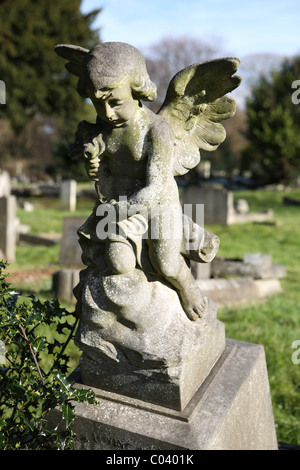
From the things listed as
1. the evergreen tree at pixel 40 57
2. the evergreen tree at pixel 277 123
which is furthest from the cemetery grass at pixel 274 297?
the evergreen tree at pixel 40 57

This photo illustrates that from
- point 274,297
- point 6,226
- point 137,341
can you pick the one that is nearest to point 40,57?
point 6,226

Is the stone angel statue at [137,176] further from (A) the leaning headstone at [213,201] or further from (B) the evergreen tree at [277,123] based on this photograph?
(B) the evergreen tree at [277,123]

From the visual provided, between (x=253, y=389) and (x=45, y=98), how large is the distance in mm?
22232

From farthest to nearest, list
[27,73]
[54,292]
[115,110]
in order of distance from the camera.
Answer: [27,73]
[54,292]
[115,110]

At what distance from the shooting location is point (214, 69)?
6.99 ft

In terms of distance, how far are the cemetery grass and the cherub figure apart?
0.89 metres

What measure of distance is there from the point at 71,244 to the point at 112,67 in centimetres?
609

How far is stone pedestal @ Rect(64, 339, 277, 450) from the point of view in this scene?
196 cm

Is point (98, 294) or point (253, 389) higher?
point (98, 294)

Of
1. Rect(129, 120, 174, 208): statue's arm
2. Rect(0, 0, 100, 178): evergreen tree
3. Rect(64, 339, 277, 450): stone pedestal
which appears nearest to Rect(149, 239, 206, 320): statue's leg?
Rect(129, 120, 174, 208): statue's arm

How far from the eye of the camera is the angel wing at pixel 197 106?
2152mm

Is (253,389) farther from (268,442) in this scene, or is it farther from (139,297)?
(139,297)

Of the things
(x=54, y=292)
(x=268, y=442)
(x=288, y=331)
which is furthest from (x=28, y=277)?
(x=268, y=442)

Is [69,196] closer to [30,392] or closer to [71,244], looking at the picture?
[71,244]
